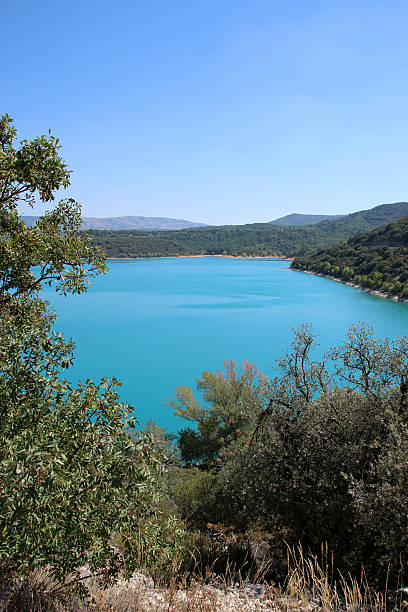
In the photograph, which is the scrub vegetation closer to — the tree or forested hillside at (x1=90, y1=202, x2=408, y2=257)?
the tree

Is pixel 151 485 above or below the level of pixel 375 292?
above

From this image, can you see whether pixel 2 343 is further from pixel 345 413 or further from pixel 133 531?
pixel 345 413

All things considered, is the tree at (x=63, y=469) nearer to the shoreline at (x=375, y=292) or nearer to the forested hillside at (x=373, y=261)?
the shoreline at (x=375, y=292)

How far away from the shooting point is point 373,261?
60.4 metres

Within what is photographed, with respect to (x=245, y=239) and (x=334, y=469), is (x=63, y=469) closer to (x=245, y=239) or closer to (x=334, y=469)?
→ (x=334, y=469)

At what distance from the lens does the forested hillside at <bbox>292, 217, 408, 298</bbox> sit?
173 ft

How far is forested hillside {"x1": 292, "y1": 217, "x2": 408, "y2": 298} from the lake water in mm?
2512

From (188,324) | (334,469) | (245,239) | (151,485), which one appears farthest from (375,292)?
(245,239)

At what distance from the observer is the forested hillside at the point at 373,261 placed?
52.6 metres

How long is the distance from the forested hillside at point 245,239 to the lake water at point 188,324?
59689mm

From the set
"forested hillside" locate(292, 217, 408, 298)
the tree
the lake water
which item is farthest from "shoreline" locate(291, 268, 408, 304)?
the tree

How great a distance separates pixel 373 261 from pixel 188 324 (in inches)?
1389

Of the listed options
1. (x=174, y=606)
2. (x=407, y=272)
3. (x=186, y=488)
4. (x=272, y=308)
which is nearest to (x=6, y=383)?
(x=174, y=606)

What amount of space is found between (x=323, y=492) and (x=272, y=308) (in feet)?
135
